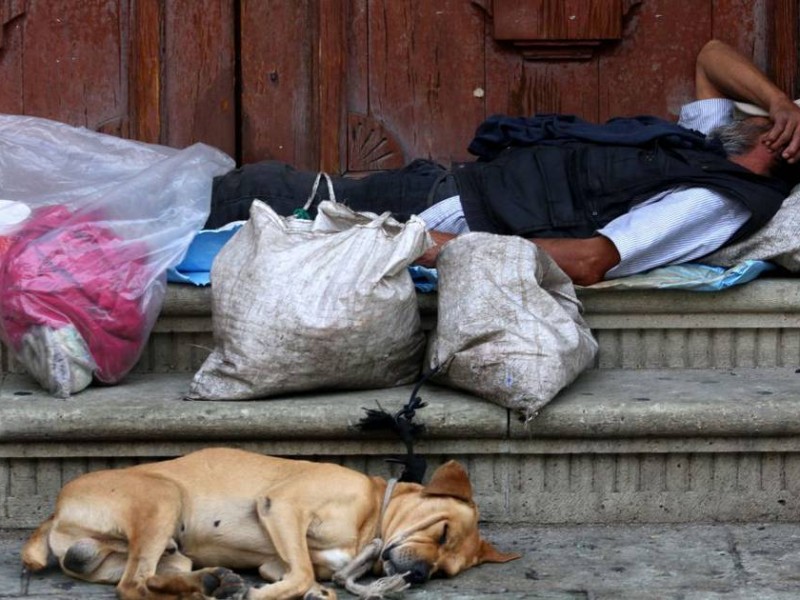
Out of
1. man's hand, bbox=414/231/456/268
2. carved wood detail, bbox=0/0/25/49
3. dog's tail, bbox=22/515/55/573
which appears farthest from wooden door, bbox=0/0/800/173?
dog's tail, bbox=22/515/55/573

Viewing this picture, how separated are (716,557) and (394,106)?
204 centimetres

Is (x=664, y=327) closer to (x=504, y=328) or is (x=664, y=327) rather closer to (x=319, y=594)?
(x=504, y=328)

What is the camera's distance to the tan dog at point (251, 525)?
11.2ft

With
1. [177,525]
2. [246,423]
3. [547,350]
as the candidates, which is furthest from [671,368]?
[177,525]

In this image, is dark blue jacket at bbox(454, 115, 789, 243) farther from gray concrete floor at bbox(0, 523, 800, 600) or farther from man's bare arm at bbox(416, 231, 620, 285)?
gray concrete floor at bbox(0, 523, 800, 600)

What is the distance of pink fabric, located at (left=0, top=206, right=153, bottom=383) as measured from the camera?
3.96 meters

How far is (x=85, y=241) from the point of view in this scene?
4.10m

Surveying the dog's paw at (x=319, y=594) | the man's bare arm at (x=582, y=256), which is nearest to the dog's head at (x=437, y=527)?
the dog's paw at (x=319, y=594)

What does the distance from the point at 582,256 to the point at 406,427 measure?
32.1 inches

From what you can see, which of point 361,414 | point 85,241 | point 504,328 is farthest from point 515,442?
point 85,241

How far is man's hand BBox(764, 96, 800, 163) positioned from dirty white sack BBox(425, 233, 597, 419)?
0.91m

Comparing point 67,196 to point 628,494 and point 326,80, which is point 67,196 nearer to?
point 326,80

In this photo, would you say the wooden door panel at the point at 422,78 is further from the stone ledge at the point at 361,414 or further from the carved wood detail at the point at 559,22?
the stone ledge at the point at 361,414

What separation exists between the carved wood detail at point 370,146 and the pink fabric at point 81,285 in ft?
3.61
